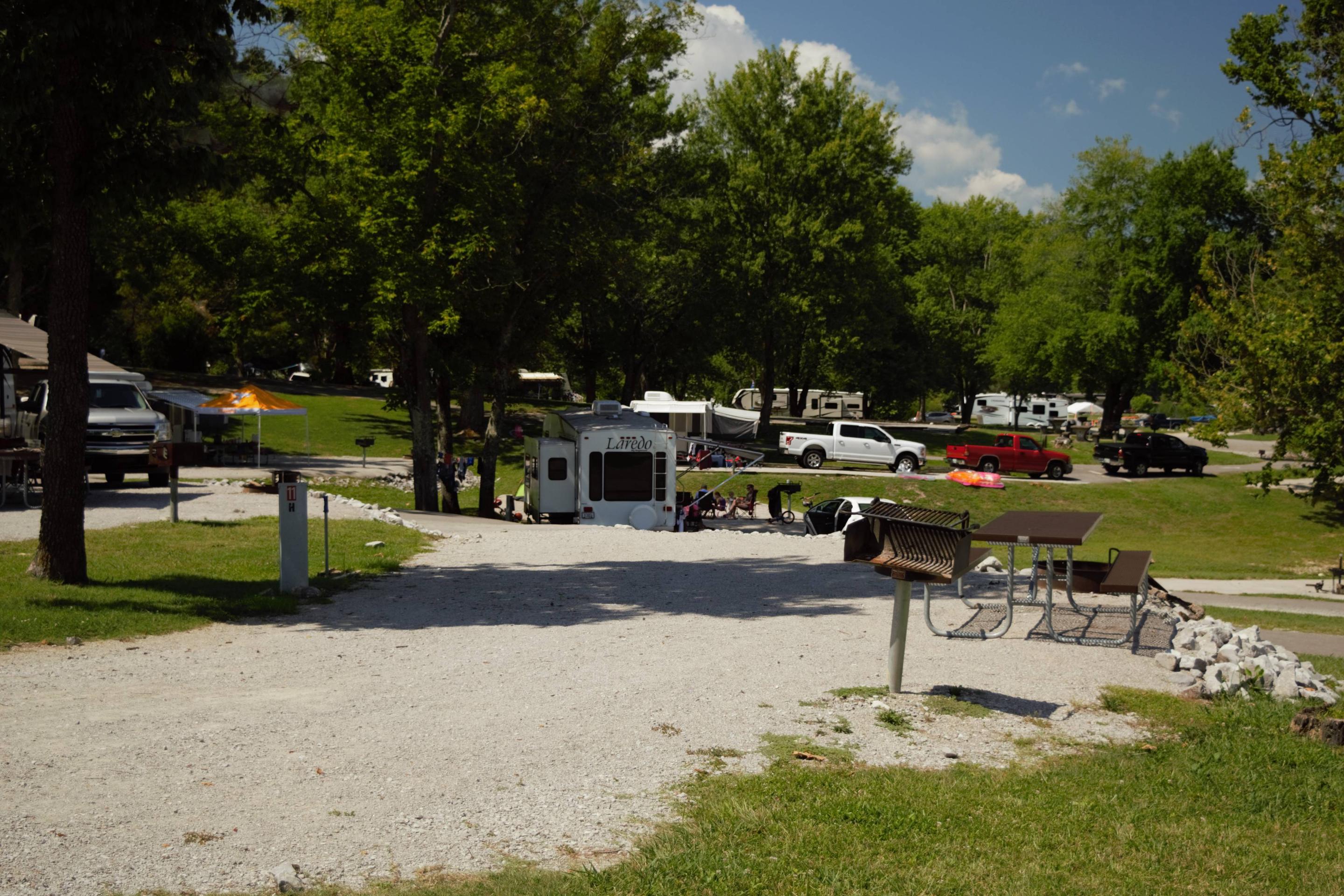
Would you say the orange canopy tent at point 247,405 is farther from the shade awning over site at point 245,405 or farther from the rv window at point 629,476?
the rv window at point 629,476

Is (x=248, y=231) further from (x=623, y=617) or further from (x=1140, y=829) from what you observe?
(x=1140, y=829)

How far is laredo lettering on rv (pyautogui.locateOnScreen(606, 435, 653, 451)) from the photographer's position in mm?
24578

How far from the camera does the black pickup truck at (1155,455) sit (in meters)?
41.2

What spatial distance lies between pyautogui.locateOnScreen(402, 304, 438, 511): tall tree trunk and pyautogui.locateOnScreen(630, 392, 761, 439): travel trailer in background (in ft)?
50.3

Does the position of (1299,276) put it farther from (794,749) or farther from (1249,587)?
(794,749)

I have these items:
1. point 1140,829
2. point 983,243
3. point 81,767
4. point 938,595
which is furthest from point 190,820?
point 983,243

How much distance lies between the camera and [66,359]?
1157 cm

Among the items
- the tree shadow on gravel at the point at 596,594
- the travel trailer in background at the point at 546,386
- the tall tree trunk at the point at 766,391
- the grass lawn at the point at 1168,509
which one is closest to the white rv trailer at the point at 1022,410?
the travel trailer in background at the point at 546,386

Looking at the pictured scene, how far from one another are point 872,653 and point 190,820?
6.32 metres

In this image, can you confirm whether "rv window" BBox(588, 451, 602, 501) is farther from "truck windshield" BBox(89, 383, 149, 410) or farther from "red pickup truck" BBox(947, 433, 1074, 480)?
"red pickup truck" BBox(947, 433, 1074, 480)

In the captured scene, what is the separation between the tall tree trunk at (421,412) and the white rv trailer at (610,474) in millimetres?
2645

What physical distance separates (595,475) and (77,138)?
47.3 ft

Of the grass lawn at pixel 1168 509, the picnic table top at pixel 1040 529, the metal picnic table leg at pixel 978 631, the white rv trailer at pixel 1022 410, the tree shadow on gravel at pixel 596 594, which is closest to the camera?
the picnic table top at pixel 1040 529

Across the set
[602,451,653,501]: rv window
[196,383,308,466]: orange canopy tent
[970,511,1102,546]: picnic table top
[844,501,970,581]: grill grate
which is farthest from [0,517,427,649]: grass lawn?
[196,383,308,466]: orange canopy tent
